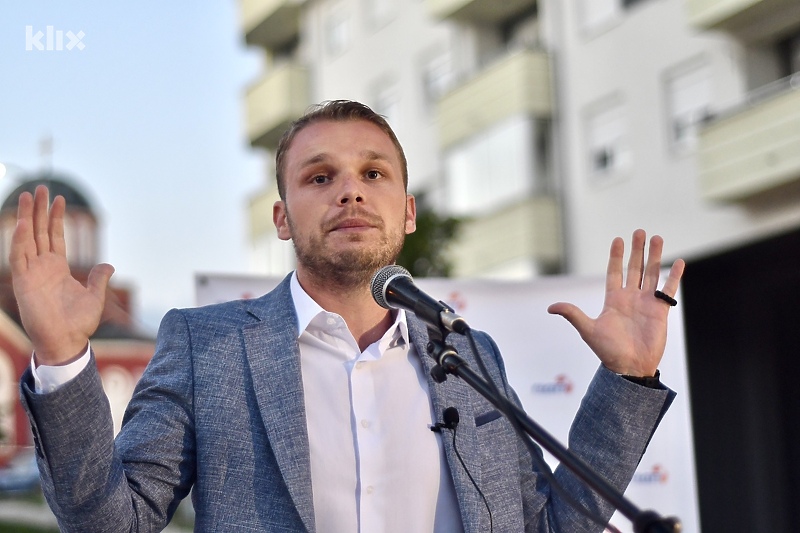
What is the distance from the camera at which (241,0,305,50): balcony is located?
1048 inches

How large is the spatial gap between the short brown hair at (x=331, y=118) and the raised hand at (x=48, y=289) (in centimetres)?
88

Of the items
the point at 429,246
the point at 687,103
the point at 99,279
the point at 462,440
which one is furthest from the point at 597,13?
the point at 99,279

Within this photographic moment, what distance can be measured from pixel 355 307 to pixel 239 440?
52 centimetres

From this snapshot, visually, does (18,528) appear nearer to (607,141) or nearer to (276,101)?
(276,101)

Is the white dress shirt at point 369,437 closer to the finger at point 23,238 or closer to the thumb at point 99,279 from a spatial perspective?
the thumb at point 99,279

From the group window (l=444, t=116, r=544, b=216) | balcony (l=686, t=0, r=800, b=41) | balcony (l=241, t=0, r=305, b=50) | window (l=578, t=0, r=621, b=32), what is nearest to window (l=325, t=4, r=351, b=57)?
balcony (l=241, t=0, r=305, b=50)

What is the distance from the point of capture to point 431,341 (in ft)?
8.29

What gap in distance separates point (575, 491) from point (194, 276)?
2.92 m

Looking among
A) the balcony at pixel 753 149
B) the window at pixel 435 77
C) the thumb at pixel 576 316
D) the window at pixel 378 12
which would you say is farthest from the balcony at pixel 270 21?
the thumb at pixel 576 316

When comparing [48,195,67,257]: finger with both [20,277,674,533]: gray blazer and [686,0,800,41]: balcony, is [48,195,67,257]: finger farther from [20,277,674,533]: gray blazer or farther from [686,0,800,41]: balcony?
[686,0,800,41]: balcony

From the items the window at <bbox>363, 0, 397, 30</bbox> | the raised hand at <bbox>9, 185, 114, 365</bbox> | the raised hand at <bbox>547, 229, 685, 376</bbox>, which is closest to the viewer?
the raised hand at <bbox>9, 185, 114, 365</bbox>

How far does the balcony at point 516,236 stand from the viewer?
18.6 metres

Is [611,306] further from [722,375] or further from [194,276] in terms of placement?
[722,375]

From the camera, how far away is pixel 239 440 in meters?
2.78
